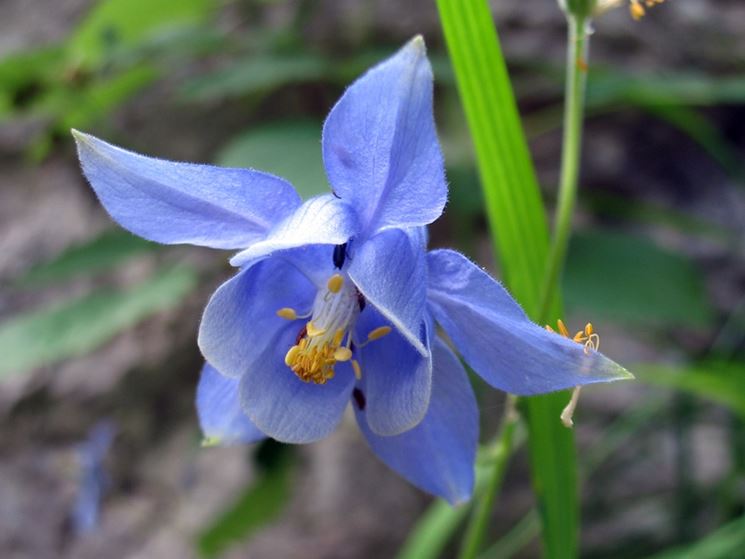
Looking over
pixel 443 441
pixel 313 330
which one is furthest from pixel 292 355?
pixel 443 441

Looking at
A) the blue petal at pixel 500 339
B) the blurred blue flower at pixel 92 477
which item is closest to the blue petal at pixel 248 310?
the blue petal at pixel 500 339

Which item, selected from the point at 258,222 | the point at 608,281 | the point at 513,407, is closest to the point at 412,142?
the point at 258,222

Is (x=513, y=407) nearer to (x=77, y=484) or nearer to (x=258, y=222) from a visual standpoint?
(x=258, y=222)

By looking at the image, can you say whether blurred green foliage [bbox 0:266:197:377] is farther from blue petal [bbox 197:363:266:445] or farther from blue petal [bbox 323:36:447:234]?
blue petal [bbox 323:36:447:234]

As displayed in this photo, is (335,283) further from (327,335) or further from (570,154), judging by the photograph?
(570,154)

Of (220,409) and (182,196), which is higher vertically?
(182,196)

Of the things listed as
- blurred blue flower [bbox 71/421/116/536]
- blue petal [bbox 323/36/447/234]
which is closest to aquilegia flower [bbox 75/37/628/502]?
blue petal [bbox 323/36/447/234]
